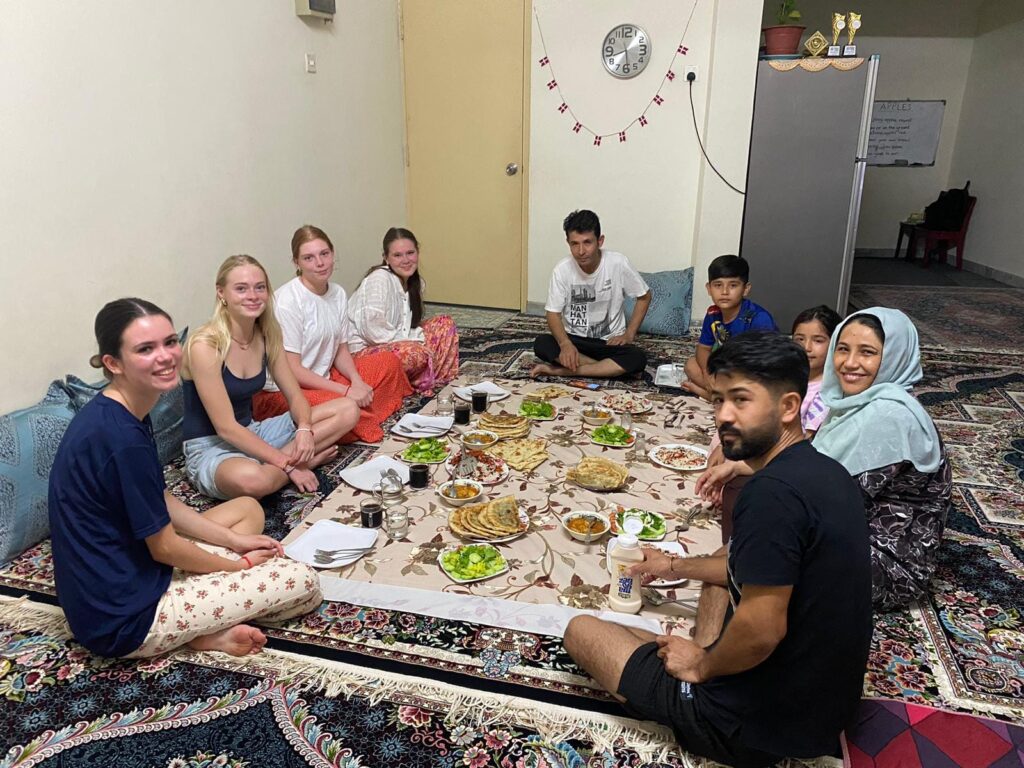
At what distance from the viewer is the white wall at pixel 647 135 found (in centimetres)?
500

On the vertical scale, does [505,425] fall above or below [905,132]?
below

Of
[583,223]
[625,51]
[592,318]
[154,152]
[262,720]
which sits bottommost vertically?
[262,720]

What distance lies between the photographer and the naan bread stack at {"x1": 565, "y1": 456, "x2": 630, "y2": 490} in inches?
107

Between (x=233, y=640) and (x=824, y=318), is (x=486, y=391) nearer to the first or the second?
(x=824, y=318)

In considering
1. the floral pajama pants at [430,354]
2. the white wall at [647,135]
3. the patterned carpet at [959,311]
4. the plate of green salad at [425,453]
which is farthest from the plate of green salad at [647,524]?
the patterned carpet at [959,311]

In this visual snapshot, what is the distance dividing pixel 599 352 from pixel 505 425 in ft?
3.93

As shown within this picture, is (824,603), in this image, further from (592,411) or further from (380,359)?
(380,359)

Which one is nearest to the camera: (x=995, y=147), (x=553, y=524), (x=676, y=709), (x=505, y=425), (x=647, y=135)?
(x=676, y=709)

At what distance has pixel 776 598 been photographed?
131cm

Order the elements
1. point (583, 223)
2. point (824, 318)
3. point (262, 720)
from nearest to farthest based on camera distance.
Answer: point (262, 720)
point (824, 318)
point (583, 223)

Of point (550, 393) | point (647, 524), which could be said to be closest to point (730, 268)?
point (550, 393)

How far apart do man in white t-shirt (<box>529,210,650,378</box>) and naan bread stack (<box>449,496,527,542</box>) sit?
5.81 ft

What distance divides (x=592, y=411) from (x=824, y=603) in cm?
210

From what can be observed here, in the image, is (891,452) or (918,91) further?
(918,91)
